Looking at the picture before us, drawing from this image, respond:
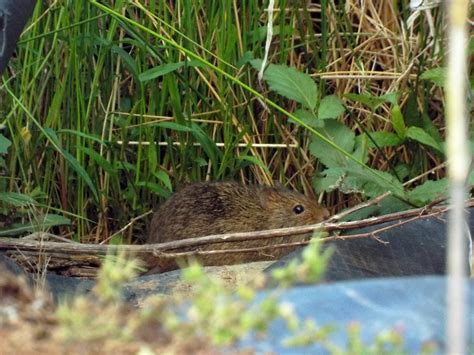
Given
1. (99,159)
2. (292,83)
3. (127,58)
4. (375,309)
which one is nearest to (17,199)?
(99,159)

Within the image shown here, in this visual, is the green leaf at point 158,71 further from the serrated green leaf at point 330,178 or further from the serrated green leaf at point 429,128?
the serrated green leaf at point 429,128

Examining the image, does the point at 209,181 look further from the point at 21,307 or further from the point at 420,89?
the point at 21,307

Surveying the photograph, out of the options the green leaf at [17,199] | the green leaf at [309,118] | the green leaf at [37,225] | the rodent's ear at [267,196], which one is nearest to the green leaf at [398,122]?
the green leaf at [309,118]

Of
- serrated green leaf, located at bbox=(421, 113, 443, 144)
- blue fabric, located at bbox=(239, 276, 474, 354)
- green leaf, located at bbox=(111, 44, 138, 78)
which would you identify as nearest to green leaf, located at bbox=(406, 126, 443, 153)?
serrated green leaf, located at bbox=(421, 113, 443, 144)

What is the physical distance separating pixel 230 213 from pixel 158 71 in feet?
2.48

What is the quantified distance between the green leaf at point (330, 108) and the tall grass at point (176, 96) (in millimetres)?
115

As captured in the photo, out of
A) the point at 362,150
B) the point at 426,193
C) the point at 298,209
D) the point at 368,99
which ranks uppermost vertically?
the point at 368,99

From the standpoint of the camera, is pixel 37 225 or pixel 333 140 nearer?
pixel 37 225

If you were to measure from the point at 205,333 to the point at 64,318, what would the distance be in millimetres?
205

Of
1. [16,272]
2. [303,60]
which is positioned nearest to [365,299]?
[16,272]

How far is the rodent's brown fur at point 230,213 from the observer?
190 inches

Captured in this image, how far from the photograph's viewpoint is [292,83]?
475 cm

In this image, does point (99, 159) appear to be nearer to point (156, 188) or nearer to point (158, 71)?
point (156, 188)

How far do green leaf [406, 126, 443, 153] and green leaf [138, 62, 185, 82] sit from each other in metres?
1.02
